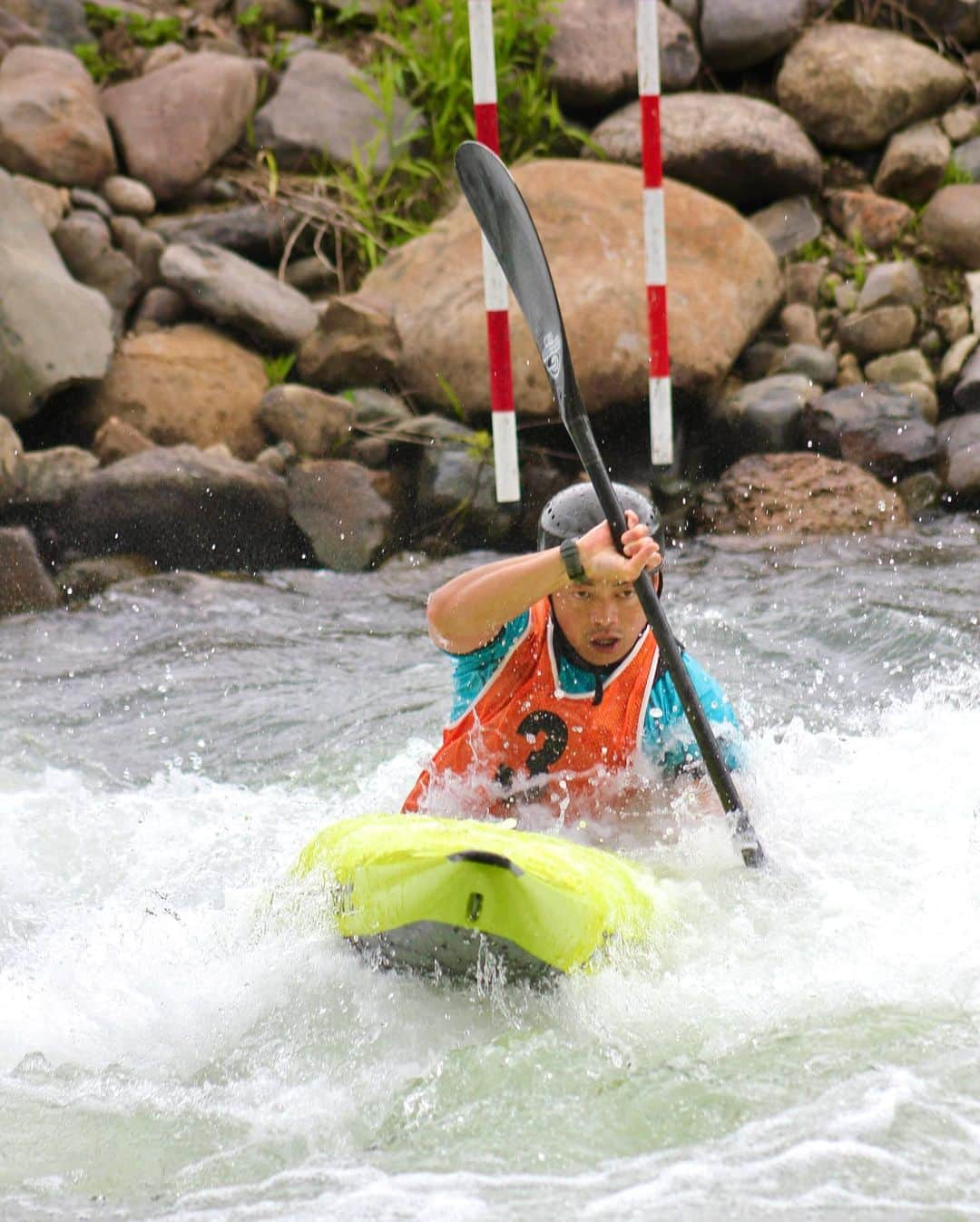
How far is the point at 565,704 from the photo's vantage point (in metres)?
3.77

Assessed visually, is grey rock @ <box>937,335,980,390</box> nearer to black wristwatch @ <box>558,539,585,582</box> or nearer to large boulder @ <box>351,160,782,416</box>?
large boulder @ <box>351,160,782,416</box>

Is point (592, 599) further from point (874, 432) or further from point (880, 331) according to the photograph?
point (880, 331)

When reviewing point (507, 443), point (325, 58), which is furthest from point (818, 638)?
point (325, 58)

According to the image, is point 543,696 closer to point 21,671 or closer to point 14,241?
point 21,671

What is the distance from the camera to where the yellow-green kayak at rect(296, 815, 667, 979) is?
3064 mm

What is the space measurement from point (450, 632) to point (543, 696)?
0.98 ft

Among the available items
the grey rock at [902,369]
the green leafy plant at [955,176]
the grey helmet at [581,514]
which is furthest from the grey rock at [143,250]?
the grey helmet at [581,514]

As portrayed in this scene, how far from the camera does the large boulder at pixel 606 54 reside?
9.28m

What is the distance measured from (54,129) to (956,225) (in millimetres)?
4830

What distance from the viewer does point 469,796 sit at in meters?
3.82

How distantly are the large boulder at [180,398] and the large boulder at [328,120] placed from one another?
5.69 feet

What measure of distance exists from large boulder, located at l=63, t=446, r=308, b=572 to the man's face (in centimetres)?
393

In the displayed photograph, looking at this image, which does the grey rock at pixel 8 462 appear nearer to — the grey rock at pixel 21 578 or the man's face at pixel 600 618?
the grey rock at pixel 21 578

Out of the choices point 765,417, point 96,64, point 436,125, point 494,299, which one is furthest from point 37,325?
point 765,417
